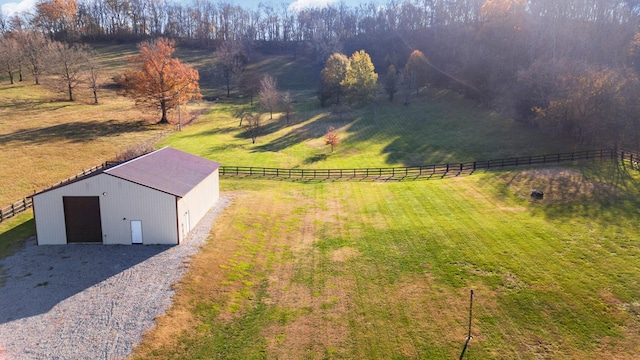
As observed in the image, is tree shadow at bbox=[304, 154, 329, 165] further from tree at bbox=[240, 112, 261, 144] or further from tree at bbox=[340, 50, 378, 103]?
Answer: tree at bbox=[340, 50, 378, 103]

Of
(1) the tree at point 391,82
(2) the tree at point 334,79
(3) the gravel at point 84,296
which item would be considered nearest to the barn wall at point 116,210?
(3) the gravel at point 84,296

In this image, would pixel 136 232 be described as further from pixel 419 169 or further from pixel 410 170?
pixel 419 169

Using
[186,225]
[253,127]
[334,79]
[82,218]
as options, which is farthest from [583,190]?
[334,79]

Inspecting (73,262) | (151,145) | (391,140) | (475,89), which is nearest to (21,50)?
(151,145)

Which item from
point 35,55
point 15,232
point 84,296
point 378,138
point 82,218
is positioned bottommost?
point 84,296

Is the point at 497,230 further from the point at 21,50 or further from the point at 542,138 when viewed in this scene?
the point at 21,50

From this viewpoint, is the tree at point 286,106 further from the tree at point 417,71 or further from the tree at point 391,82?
the tree at point 417,71
